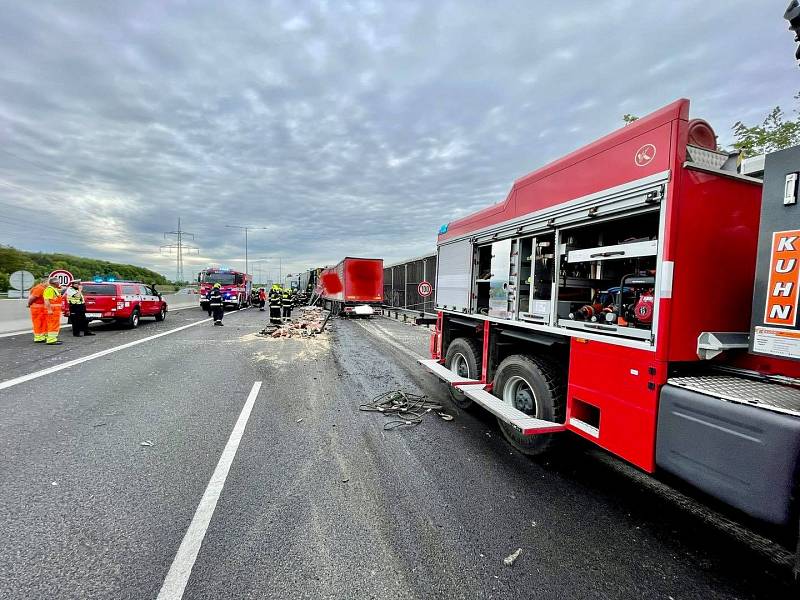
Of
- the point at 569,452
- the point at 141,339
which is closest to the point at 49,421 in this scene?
the point at 569,452

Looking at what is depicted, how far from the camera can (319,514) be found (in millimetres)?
2758

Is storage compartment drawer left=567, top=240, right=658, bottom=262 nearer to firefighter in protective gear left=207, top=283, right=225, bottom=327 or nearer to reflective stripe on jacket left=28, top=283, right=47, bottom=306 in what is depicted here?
reflective stripe on jacket left=28, top=283, right=47, bottom=306

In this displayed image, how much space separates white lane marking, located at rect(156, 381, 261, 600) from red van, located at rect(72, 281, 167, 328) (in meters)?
11.7

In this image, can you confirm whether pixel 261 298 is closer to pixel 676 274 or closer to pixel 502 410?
pixel 502 410

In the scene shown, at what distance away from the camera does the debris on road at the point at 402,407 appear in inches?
188

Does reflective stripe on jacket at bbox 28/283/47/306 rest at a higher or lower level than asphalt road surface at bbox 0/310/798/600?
higher

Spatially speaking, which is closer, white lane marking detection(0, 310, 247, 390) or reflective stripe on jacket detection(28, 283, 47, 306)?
white lane marking detection(0, 310, 247, 390)

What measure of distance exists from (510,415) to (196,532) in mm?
2751

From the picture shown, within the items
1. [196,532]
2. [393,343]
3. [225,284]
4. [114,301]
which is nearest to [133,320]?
[114,301]

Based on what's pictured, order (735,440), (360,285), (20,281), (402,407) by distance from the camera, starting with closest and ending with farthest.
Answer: (735,440)
(402,407)
(20,281)
(360,285)

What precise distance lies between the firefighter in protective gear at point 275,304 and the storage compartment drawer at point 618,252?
12.9m

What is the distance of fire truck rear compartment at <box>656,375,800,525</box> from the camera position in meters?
1.73

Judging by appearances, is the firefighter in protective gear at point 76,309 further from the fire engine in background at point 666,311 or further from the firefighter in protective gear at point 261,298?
the firefighter in protective gear at point 261,298

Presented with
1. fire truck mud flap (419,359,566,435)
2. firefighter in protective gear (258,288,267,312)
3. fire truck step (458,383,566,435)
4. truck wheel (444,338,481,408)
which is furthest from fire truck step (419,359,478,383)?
firefighter in protective gear (258,288,267,312)
